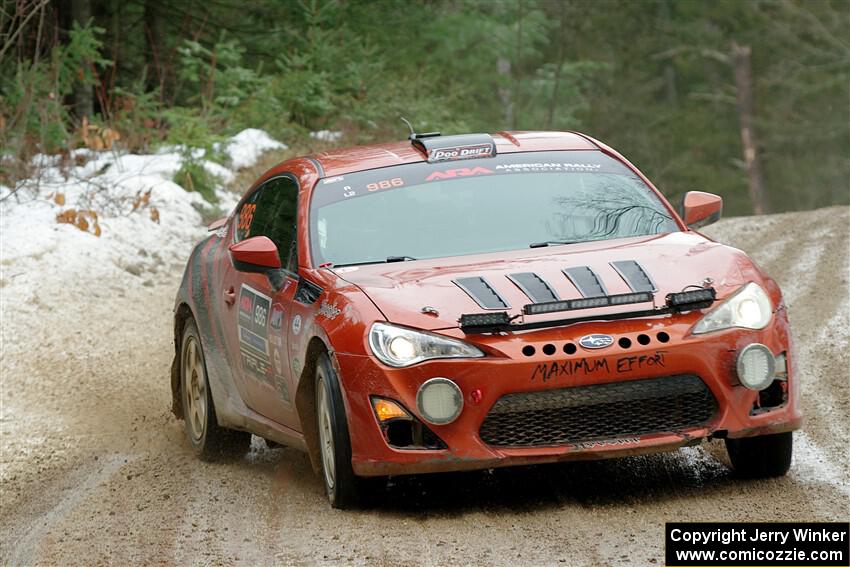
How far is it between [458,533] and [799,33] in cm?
4256

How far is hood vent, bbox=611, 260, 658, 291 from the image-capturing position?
6.10 metres

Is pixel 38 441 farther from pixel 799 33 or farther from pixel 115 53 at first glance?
pixel 799 33

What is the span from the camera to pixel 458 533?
5.72m

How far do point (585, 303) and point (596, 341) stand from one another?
0.57ft

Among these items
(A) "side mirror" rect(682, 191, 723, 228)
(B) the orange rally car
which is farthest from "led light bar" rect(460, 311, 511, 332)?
(A) "side mirror" rect(682, 191, 723, 228)

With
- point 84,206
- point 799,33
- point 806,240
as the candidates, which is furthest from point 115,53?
point 799,33

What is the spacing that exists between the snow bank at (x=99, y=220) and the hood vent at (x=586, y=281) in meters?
7.58

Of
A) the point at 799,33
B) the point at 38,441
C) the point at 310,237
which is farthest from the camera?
the point at 799,33

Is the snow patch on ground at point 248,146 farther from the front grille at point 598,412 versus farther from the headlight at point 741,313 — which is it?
the front grille at point 598,412

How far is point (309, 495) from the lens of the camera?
22.2 feet

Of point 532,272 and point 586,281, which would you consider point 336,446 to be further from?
point 586,281

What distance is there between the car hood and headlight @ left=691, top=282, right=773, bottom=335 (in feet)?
0.17

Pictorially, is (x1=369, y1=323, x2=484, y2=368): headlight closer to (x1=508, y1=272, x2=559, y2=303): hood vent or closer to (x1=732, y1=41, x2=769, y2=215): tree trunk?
(x1=508, y1=272, x2=559, y2=303): hood vent

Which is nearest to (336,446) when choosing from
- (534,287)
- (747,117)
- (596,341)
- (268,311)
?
(534,287)
